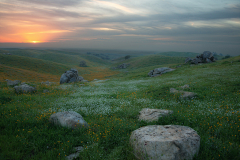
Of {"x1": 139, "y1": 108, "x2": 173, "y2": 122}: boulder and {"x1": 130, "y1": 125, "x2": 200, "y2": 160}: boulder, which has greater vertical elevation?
{"x1": 130, "y1": 125, "x2": 200, "y2": 160}: boulder

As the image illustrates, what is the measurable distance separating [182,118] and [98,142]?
16.7ft

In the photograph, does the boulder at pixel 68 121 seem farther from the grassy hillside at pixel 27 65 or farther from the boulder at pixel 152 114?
the grassy hillside at pixel 27 65

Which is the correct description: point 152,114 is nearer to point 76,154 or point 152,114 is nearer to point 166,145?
point 166,145

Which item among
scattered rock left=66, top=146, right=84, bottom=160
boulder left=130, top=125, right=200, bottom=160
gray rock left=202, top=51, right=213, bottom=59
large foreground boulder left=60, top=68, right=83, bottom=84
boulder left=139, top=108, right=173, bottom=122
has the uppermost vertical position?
gray rock left=202, top=51, right=213, bottom=59

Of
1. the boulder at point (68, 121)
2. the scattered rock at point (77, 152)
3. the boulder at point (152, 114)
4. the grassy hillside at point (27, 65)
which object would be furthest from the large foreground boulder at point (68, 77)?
the grassy hillside at point (27, 65)

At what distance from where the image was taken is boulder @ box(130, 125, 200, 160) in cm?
435

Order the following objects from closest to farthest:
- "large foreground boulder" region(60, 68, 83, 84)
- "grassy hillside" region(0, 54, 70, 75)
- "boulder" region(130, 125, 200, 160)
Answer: "boulder" region(130, 125, 200, 160)
"large foreground boulder" region(60, 68, 83, 84)
"grassy hillside" region(0, 54, 70, 75)

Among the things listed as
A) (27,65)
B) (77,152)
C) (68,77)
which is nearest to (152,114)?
(77,152)

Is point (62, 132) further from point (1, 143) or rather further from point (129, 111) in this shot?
point (129, 111)

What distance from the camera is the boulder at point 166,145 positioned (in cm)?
435

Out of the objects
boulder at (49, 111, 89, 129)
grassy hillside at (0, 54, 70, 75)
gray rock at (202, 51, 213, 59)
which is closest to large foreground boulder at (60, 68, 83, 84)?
boulder at (49, 111, 89, 129)

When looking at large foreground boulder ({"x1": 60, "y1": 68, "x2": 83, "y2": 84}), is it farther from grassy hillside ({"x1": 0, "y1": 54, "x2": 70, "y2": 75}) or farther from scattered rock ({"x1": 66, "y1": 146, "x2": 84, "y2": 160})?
grassy hillside ({"x1": 0, "y1": 54, "x2": 70, "y2": 75})

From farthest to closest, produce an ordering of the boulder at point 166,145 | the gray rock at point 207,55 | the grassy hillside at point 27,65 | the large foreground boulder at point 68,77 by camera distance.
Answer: the grassy hillside at point 27,65
the gray rock at point 207,55
the large foreground boulder at point 68,77
the boulder at point 166,145

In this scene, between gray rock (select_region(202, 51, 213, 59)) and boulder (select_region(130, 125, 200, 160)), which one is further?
gray rock (select_region(202, 51, 213, 59))
